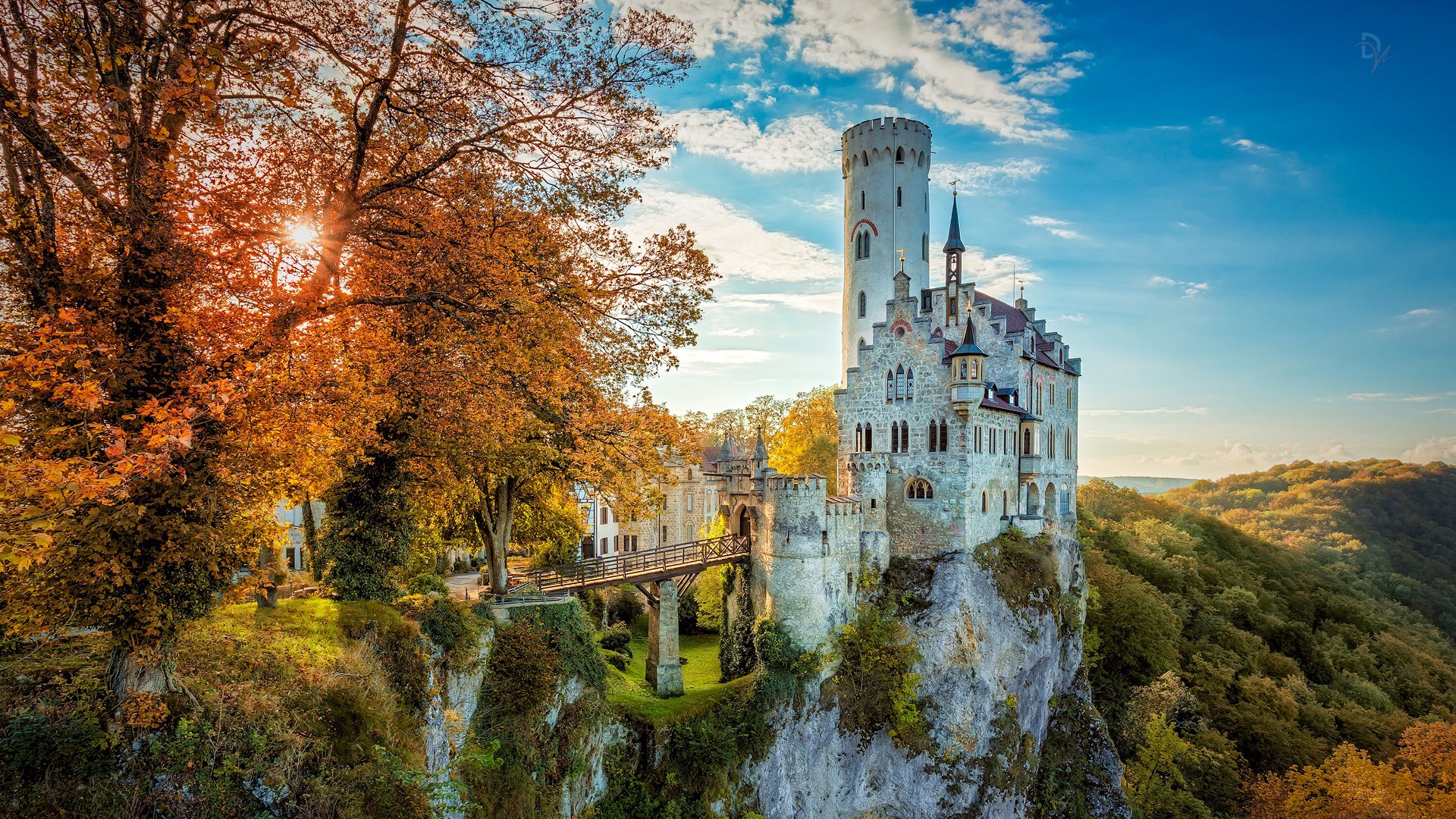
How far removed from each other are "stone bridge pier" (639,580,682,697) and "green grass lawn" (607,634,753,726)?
0.43 metres

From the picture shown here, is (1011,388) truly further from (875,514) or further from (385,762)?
(385,762)

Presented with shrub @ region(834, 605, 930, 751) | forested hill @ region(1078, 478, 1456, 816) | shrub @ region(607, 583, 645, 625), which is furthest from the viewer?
shrub @ region(607, 583, 645, 625)

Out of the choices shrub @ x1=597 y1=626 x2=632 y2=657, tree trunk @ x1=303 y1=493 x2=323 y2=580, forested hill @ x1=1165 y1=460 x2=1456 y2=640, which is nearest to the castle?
shrub @ x1=597 y1=626 x2=632 y2=657

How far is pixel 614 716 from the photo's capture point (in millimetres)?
23031

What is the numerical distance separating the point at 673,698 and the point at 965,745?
1330cm

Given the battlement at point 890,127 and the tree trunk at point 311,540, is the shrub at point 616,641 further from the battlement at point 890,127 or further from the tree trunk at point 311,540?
the battlement at point 890,127

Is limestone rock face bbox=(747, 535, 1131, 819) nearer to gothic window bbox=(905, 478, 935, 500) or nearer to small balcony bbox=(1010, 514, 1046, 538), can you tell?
gothic window bbox=(905, 478, 935, 500)

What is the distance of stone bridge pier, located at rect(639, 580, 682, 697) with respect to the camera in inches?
1032

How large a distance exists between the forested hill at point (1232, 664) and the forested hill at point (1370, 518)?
7778 mm

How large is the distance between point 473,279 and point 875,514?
24576mm

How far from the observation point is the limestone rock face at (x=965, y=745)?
27.0m

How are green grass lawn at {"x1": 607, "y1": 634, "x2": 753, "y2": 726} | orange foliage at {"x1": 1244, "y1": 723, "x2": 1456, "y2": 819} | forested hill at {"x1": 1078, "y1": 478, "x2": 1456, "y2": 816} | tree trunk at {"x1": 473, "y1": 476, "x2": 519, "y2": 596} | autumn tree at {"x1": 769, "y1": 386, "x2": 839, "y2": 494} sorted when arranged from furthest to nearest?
autumn tree at {"x1": 769, "y1": 386, "x2": 839, "y2": 494} < forested hill at {"x1": 1078, "y1": 478, "x2": 1456, "y2": 816} < orange foliage at {"x1": 1244, "y1": 723, "x2": 1456, "y2": 819} < green grass lawn at {"x1": 607, "y1": 634, "x2": 753, "y2": 726} < tree trunk at {"x1": 473, "y1": 476, "x2": 519, "y2": 596}

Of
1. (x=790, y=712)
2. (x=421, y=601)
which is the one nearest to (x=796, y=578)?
(x=790, y=712)

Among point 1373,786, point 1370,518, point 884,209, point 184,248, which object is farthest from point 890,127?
point 1370,518
